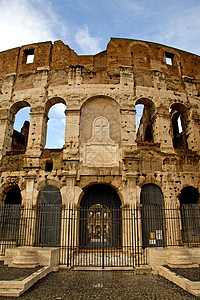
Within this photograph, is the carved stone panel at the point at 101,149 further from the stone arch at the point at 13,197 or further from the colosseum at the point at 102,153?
the stone arch at the point at 13,197

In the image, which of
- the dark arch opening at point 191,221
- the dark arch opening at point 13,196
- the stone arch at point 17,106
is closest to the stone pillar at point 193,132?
the dark arch opening at point 191,221

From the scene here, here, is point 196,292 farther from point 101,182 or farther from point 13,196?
point 13,196

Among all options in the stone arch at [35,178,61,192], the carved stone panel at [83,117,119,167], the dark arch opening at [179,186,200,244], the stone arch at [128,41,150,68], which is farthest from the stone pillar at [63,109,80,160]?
the dark arch opening at [179,186,200,244]

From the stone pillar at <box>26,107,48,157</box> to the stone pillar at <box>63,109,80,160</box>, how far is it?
4.43ft

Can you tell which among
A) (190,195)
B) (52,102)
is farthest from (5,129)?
(190,195)

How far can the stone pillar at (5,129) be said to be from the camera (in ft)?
38.2

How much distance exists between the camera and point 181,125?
13242mm

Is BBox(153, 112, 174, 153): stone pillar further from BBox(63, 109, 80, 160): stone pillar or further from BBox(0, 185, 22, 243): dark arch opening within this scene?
BBox(0, 185, 22, 243): dark arch opening

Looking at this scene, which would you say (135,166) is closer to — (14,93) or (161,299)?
(161,299)

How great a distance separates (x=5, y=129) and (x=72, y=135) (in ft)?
12.6

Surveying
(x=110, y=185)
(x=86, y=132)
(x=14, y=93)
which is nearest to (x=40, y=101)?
(x=14, y=93)

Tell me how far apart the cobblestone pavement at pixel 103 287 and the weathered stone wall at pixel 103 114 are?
12.8ft

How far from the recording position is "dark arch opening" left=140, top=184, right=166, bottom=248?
32.0 ft

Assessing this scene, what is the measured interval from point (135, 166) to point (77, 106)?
14.5ft
